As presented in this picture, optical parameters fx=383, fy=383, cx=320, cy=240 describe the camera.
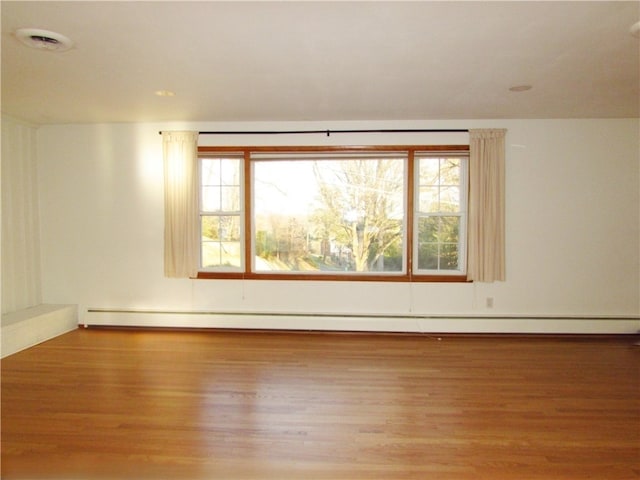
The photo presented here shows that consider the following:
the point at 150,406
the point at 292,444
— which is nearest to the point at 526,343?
the point at 292,444

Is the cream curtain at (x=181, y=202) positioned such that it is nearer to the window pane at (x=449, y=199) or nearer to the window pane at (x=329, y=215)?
the window pane at (x=329, y=215)

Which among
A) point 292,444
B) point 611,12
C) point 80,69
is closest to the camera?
point 611,12

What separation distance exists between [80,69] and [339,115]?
7.87ft

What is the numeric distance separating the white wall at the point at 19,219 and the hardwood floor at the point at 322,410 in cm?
90

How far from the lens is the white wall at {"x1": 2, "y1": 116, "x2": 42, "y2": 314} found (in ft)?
14.3

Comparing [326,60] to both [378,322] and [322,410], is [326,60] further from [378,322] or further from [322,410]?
[378,322]

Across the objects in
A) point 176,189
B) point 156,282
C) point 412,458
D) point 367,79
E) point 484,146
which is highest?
point 367,79

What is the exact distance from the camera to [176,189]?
450 centimetres

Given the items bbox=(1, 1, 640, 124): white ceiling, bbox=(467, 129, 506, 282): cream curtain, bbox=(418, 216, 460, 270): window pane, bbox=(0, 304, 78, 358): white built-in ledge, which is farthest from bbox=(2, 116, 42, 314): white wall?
bbox=(467, 129, 506, 282): cream curtain

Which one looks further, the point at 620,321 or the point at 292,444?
the point at 620,321

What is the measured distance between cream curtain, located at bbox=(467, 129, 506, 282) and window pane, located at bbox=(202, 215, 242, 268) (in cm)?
276

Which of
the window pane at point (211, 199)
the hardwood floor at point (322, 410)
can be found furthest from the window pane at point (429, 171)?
the window pane at point (211, 199)

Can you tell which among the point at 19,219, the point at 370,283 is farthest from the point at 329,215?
the point at 19,219

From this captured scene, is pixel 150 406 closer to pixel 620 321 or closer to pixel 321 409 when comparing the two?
pixel 321 409
